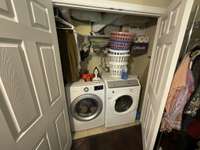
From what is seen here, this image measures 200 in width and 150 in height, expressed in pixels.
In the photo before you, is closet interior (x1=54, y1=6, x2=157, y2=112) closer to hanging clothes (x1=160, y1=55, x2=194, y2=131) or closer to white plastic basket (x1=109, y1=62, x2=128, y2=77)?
white plastic basket (x1=109, y1=62, x2=128, y2=77)

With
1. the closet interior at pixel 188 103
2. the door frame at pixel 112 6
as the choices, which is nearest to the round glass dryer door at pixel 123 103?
the closet interior at pixel 188 103

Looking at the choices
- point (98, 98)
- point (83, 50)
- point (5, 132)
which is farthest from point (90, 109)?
point (5, 132)

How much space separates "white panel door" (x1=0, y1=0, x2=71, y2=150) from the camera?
51 cm

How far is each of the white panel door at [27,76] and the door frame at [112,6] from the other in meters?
0.23

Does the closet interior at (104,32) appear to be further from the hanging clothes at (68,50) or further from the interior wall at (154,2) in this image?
the interior wall at (154,2)

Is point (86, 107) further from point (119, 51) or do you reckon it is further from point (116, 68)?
point (119, 51)

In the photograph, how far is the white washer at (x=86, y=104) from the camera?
4.86 feet

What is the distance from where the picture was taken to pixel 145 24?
6.61ft

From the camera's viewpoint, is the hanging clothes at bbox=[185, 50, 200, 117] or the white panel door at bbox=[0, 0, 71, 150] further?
the hanging clothes at bbox=[185, 50, 200, 117]

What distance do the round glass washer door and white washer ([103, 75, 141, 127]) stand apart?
0.14m

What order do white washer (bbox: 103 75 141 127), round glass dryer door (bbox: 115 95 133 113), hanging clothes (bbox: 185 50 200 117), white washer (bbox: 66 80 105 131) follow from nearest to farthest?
hanging clothes (bbox: 185 50 200 117) < white washer (bbox: 66 80 105 131) < white washer (bbox: 103 75 141 127) < round glass dryer door (bbox: 115 95 133 113)

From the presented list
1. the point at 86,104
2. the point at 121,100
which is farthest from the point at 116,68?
the point at 86,104

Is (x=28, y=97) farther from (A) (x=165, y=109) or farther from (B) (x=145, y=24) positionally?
(B) (x=145, y=24)

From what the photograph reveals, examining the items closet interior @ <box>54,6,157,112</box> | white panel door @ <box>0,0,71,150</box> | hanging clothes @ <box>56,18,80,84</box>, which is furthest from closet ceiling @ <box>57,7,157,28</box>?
white panel door @ <box>0,0,71,150</box>
